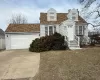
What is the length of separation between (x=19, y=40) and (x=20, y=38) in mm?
339

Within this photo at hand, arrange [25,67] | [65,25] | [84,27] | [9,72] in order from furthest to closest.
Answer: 1. [84,27]
2. [65,25]
3. [25,67]
4. [9,72]

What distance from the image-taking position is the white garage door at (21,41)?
3269 cm

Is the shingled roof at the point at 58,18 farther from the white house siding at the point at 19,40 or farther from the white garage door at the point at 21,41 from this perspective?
the white garage door at the point at 21,41

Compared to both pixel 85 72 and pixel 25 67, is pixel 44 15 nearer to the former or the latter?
pixel 25 67

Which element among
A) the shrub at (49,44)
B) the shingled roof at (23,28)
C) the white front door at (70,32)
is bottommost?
the shrub at (49,44)

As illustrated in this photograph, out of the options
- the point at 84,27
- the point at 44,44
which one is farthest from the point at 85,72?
the point at 84,27

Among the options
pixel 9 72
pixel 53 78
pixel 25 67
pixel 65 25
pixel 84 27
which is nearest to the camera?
pixel 53 78

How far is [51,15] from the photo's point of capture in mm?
32812

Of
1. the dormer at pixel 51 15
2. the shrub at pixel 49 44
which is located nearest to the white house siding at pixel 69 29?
the shrub at pixel 49 44

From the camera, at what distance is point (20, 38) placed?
33.0m

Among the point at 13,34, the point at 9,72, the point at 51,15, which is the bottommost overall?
the point at 9,72

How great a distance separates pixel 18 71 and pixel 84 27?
769 inches

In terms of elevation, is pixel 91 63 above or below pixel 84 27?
below

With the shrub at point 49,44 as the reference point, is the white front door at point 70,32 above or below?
above
